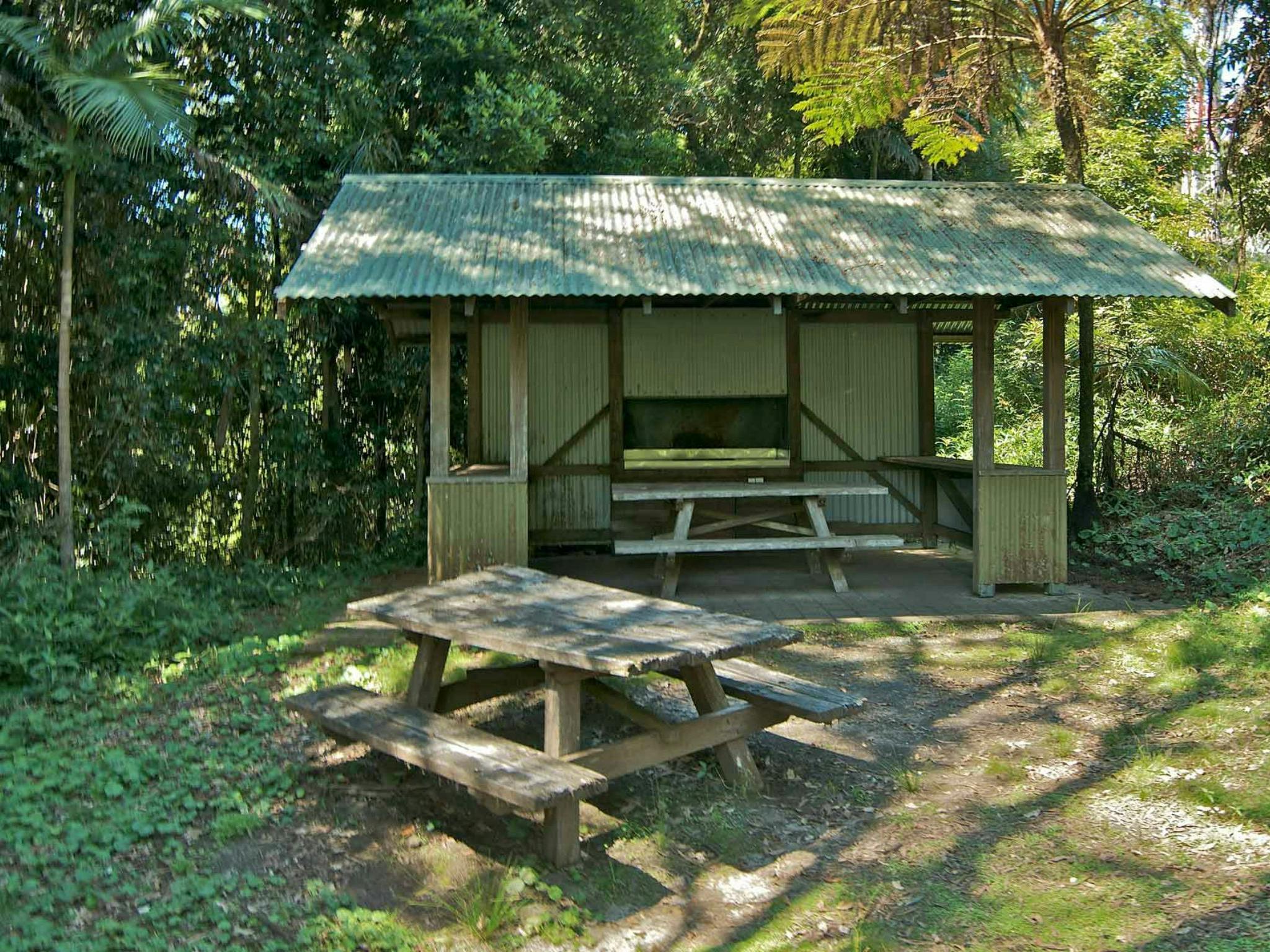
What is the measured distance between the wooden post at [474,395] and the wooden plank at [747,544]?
234 cm

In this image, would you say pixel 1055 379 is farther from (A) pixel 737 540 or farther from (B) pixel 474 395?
(B) pixel 474 395

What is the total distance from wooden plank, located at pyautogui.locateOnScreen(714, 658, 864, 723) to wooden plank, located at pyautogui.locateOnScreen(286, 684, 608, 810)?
1078 mm

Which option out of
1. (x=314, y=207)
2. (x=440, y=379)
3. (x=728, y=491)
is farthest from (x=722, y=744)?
(x=314, y=207)

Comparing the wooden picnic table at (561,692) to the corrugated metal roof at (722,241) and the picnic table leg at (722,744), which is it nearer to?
the picnic table leg at (722,744)

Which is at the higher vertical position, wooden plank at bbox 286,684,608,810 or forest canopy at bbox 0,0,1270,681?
forest canopy at bbox 0,0,1270,681

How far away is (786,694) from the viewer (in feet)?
15.5

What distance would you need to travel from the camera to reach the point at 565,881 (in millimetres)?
3828

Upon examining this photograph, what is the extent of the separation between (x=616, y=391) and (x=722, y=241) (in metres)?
2.08

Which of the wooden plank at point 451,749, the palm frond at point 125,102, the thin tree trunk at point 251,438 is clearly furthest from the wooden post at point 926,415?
the palm frond at point 125,102

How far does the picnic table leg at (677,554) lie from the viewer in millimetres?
8328

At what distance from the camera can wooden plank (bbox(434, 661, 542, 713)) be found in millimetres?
5301

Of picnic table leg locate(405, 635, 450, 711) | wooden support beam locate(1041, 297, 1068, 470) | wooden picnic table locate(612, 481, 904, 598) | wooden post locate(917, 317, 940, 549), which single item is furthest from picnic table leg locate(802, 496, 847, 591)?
picnic table leg locate(405, 635, 450, 711)

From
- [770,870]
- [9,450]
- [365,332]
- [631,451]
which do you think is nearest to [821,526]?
[631,451]

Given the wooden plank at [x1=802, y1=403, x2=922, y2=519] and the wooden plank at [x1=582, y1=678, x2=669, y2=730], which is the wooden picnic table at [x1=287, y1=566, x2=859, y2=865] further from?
the wooden plank at [x1=802, y1=403, x2=922, y2=519]
